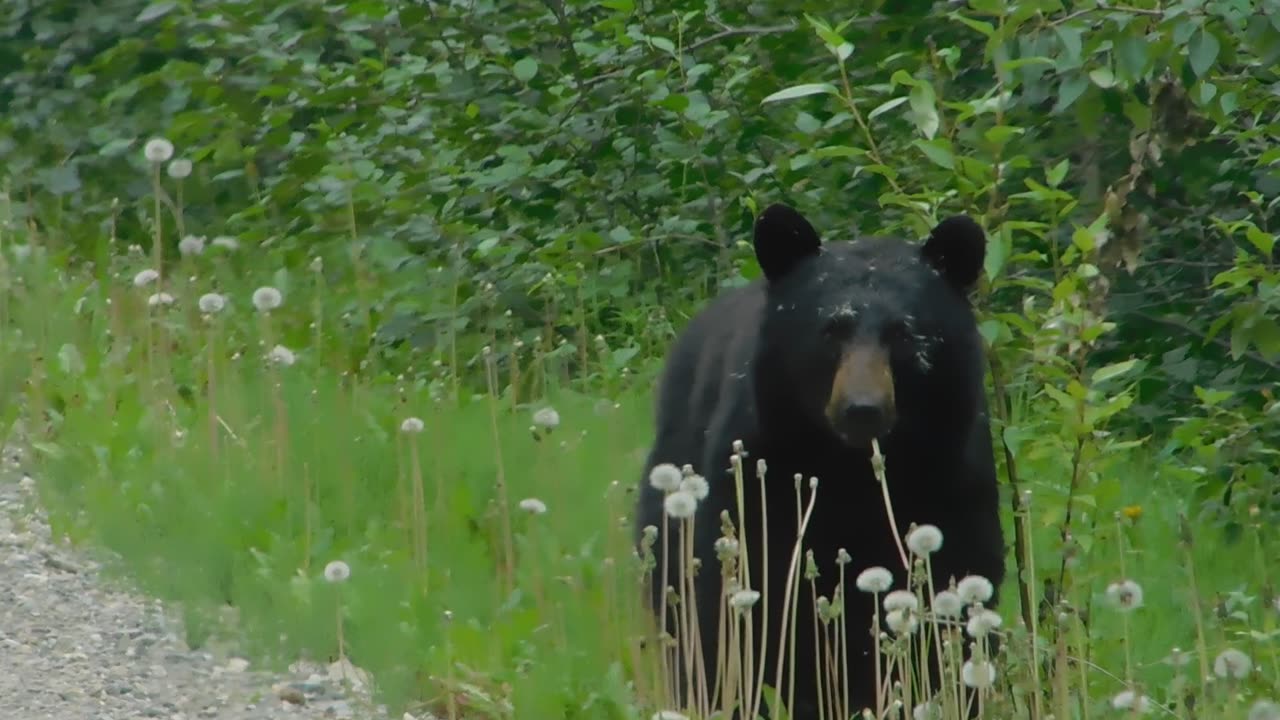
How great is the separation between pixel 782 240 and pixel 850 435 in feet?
1.83

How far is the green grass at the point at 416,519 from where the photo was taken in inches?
173

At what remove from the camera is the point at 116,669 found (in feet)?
14.1

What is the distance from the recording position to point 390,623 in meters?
4.50

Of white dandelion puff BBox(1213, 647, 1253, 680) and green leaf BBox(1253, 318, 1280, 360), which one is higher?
white dandelion puff BBox(1213, 647, 1253, 680)

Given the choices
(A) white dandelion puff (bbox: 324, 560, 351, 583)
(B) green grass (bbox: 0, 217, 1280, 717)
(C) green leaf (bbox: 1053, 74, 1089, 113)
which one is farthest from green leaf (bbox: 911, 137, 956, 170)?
(A) white dandelion puff (bbox: 324, 560, 351, 583)

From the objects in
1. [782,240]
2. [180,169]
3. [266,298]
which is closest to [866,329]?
[782,240]

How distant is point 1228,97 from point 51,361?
395 cm

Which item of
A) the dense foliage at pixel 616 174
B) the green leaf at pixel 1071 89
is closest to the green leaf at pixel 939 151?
the green leaf at pixel 1071 89

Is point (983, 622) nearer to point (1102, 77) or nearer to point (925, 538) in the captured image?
point (925, 538)

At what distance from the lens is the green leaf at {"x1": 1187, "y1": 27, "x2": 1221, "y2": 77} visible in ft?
13.4

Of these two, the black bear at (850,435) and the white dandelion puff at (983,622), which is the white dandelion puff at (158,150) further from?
the white dandelion puff at (983,622)

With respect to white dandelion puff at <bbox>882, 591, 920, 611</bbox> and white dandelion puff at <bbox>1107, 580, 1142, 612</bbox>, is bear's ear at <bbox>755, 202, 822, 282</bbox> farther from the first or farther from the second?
white dandelion puff at <bbox>1107, 580, 1142, 612</bbox>

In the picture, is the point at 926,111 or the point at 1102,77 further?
the point at 1102,77

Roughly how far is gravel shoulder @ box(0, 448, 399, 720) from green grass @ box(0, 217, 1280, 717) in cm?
8
